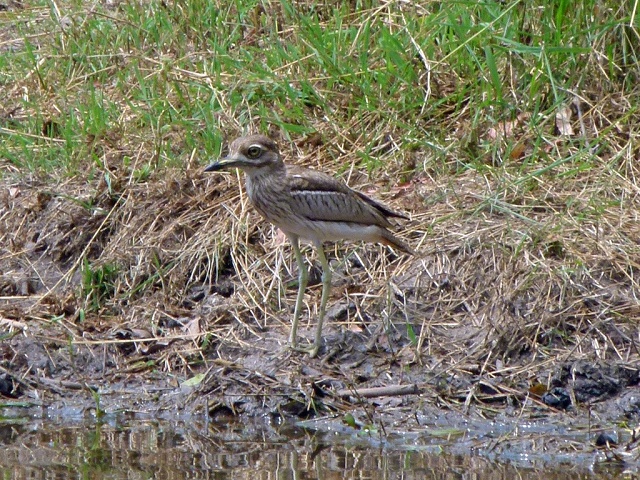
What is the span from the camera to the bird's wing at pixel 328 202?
5.60 meters

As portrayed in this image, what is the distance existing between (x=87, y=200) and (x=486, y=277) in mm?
2302

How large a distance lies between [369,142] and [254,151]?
1.27 m

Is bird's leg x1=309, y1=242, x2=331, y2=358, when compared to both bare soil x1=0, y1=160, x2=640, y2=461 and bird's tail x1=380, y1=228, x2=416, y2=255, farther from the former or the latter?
bird's tail x1=380, y1=228, x2=416, y2=255

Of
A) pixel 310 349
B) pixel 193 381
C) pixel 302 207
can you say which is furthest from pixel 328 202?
pixel 193 381

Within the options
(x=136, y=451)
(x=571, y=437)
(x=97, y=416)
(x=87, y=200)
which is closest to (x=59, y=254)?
(x=87, y=200)

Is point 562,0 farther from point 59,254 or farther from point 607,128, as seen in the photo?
point 59,254

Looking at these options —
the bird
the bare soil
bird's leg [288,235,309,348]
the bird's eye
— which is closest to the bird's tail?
the bird

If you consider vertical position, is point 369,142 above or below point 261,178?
below

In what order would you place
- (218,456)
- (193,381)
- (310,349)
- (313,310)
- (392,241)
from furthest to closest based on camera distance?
(313,310)
(392,241)
(310,349)
(193,381)
(218,456)

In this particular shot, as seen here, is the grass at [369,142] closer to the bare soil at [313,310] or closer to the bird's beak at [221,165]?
the bare soil at [313,310]

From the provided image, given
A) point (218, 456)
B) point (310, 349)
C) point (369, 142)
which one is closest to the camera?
Answer: point (218, 456)

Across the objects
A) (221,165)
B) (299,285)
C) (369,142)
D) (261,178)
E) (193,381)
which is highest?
(221,165)

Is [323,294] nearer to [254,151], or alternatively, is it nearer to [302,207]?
[302,207]

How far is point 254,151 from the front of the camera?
5.60 meters
